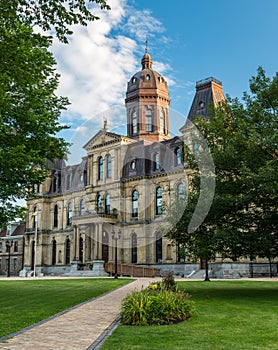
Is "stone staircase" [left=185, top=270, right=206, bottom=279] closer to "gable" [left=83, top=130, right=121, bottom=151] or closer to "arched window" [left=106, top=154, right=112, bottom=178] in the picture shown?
"arched window" [left=106, top=154, right=112, bottom=178]

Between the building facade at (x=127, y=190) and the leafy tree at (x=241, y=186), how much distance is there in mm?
23620

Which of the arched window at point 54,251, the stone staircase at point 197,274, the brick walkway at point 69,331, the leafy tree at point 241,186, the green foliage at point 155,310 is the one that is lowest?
the stone staircase at point 197,274

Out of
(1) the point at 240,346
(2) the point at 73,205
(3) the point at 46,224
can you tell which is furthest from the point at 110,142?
(1) the point at 240,346

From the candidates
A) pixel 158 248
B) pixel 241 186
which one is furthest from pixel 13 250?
pixel 241 186

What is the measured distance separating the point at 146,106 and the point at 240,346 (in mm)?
47333

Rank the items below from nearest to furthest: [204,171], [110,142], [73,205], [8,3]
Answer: [8,3]
[204,171]
[110,142]
[73,205]

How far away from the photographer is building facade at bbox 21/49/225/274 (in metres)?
47.3

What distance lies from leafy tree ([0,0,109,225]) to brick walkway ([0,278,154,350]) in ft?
20.2

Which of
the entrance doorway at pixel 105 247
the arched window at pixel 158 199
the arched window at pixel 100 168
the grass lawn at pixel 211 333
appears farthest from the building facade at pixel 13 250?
the grass lawn at pixel 211 333

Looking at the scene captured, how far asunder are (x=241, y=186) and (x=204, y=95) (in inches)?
1184

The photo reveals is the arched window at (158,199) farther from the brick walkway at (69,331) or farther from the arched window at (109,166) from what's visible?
the brick walkway at (69,331)

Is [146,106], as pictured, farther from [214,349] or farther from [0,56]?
[214,349]

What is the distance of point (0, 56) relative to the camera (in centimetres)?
1661

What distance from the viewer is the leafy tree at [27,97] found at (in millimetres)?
14133
